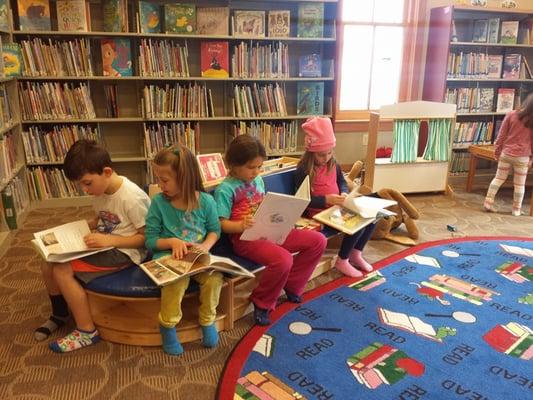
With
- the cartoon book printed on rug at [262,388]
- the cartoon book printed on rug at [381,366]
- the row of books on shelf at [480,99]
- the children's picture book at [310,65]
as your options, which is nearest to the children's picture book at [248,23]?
the children's picture book at [310,65]

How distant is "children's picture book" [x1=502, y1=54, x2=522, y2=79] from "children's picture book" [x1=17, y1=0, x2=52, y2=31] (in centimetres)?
438

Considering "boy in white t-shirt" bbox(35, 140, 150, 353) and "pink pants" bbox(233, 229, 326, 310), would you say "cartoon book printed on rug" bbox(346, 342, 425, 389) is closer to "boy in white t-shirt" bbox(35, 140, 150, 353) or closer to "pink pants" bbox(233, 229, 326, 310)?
"pink pants" bbox(233, 229, 326, 310)

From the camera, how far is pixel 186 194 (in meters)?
1.96

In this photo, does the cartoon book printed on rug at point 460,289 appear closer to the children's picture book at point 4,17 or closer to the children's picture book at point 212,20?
the children's picture book at point 212,20

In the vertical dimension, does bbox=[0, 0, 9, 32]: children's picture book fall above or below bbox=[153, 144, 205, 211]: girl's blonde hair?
above

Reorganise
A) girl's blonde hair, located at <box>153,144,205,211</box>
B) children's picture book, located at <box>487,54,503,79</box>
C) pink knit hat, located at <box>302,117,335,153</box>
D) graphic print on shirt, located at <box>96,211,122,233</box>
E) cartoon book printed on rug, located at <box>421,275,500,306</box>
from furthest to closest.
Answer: children's picture book, located at <box>487,54,503,79</box>
pink knit hat, located at <box>302,117,335,153</box>
cartoon book printed on rug, located at <box>421,275,500,306</box>
graphic print on shirt, located at <box>96,211,122,233</box>
girl's blonde hair, located at <box>153,144,205,211</box>

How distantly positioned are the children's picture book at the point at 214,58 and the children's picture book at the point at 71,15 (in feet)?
3.18

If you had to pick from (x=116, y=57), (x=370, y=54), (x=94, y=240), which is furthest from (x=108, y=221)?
(x=370, y=54)

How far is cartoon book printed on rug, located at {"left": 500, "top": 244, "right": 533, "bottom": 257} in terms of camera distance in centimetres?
308

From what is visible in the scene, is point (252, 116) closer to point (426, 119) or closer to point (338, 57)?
point (338, 57)

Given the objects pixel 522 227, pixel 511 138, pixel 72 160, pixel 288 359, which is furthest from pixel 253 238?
pixel 511 138

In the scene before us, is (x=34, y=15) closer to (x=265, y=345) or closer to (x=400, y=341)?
(x=265, y=345)

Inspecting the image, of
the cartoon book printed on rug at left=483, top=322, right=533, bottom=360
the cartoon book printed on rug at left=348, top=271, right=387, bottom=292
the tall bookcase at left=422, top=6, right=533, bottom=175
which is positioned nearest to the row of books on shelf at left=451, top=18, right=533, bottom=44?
the tall bookcase at left=422, top=6, right=533, bottom=175

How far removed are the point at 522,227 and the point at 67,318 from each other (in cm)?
333
